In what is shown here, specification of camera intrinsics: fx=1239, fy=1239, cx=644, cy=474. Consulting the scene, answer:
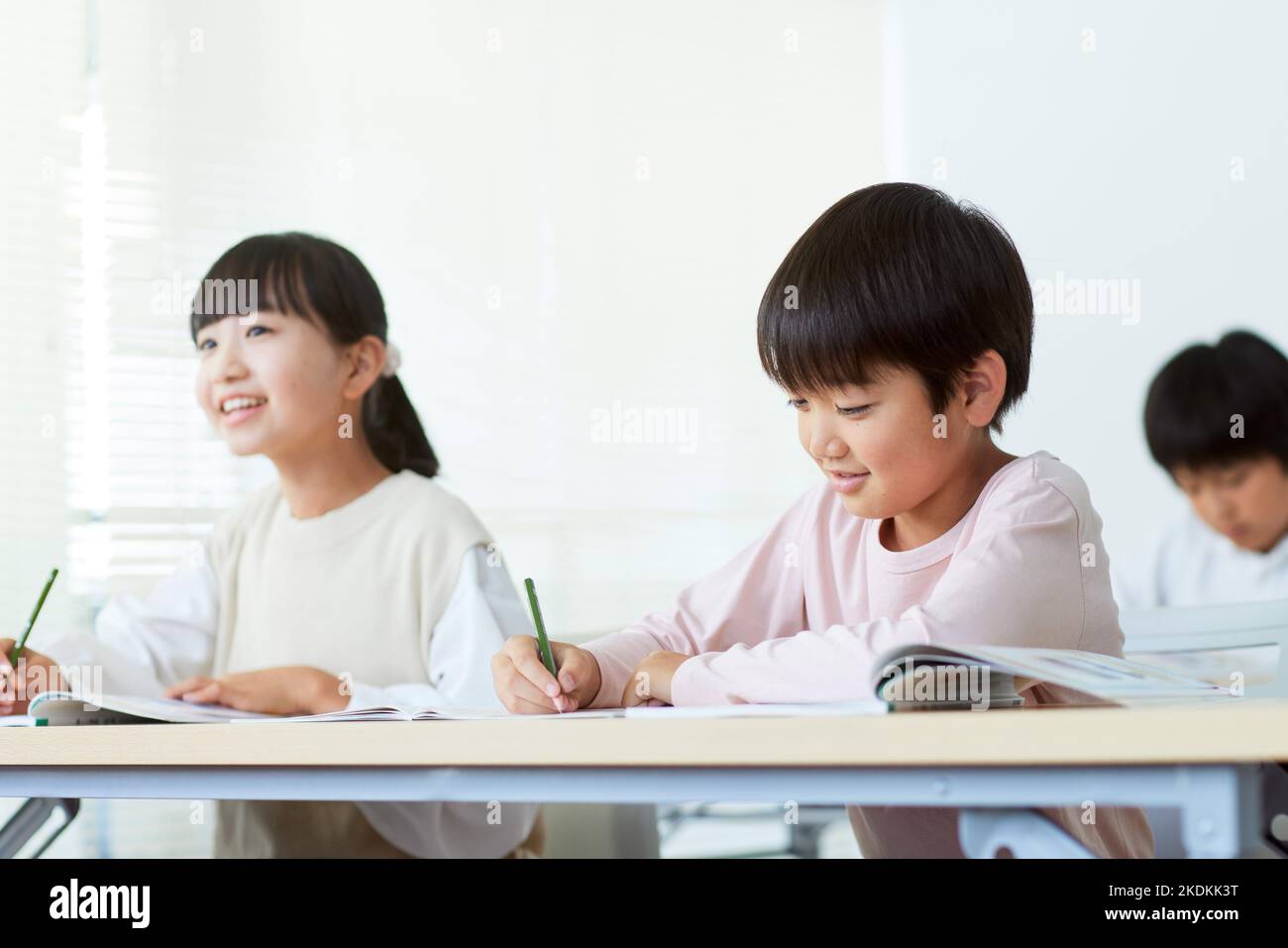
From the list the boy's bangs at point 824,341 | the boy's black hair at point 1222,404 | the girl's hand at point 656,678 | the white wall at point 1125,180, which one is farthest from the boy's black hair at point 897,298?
the white wall at point 1125,180

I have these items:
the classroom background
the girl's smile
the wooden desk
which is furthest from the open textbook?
the classroom background

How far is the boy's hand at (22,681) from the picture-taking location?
1177 millimetres

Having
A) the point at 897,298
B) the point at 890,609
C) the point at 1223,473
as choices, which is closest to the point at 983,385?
the point at 897,298

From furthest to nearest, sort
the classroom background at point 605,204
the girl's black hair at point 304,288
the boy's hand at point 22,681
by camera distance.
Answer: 1. the classroom background at point 605,204
2. the girl's black hair at point 304,288
3. the boy's hand at point 22,681

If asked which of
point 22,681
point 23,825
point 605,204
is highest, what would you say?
point 605,204

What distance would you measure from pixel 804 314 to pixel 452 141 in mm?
2581

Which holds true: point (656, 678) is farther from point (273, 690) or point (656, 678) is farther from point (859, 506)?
point (273, 690)

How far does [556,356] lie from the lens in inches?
138

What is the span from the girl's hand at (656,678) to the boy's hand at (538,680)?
0.04m

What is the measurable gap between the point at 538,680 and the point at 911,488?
1.13 feet

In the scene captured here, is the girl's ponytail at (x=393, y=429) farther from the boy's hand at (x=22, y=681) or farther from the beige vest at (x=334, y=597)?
the boy's hand at (x=22, y=681)

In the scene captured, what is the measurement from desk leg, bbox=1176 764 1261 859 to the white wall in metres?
3.18

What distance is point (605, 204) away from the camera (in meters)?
3.64

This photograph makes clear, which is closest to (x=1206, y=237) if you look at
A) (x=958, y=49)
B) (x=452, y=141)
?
(x=958, y=49)
